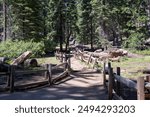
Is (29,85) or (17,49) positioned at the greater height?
(17,49)

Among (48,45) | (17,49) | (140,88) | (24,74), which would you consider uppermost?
(48,45)

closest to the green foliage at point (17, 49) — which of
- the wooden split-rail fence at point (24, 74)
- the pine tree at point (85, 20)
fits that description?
the wooden split-rail fence at point (24, 74)

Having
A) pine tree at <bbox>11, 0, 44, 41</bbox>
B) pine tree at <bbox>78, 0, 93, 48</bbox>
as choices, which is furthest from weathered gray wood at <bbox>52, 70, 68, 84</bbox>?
pine tree at <bbox>78, 0, 93, 48</bbox>

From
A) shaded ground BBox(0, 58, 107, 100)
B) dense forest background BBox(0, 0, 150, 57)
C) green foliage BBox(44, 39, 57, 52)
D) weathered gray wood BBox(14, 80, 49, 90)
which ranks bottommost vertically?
shaded ground BBox(0, 58, 107, 100)

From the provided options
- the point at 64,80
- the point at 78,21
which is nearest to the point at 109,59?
the point at 64,80

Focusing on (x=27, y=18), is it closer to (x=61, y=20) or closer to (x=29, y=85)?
(x=61, y=20)

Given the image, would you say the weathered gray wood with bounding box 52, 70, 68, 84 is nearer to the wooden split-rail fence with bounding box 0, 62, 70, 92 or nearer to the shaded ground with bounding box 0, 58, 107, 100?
the wooden split-rail fence with bounding box 0, 62, 70, 92

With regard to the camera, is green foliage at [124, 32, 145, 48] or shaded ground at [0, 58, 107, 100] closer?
shaded ground at [0, 58, 107, 100]

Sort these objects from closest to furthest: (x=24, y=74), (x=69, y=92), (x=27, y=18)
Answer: (x=69, y=92)
(x=24, y=74)
(x=27, y=18)

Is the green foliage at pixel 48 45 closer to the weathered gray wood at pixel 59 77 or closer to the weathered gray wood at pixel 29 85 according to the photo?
the weathered gray wood at pixel 59 77

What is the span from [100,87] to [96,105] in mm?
6710

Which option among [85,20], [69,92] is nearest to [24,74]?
[69,92]

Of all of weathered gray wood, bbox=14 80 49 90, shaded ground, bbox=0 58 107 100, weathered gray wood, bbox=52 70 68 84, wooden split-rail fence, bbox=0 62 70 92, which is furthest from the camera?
weathered gray wood, bbox=52 70 68 84

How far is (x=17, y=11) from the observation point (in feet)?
149
